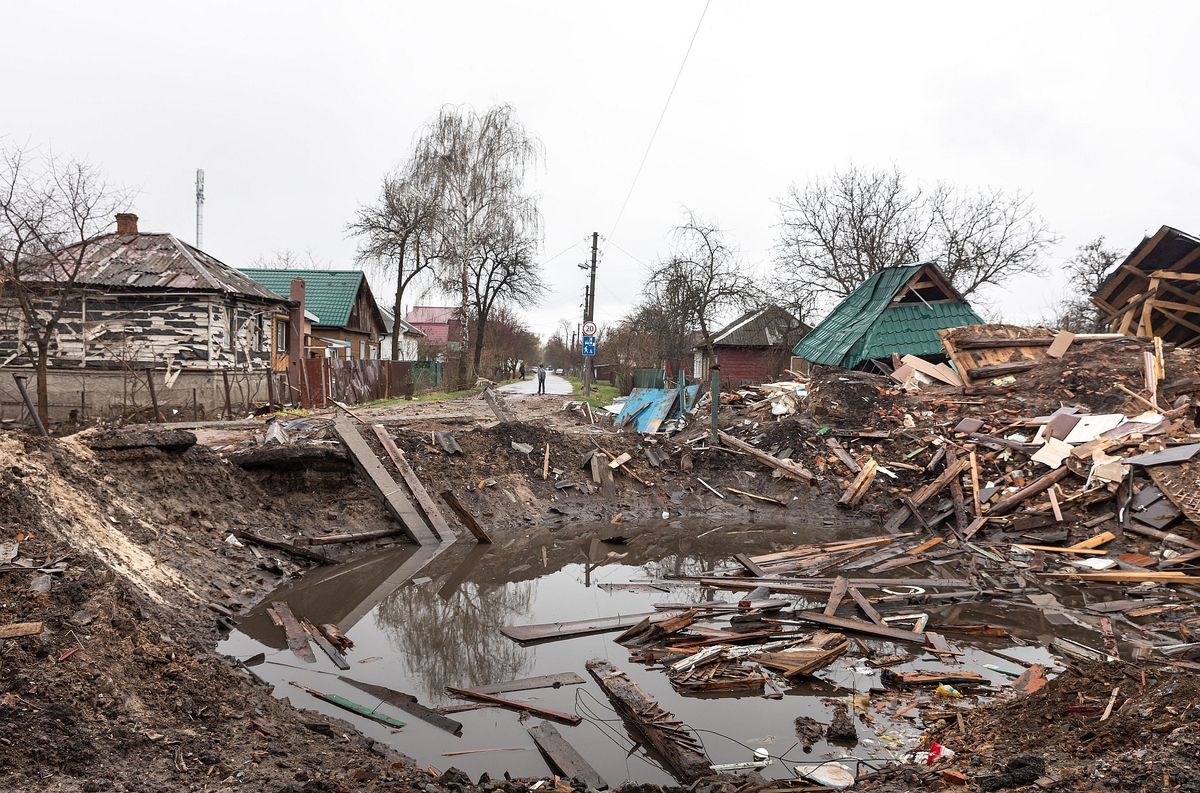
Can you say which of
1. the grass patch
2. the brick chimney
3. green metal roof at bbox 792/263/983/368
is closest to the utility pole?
the grass patch

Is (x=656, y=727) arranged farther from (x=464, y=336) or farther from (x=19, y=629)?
(x=464, y=336)

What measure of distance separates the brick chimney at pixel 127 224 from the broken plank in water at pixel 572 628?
20.3 meters

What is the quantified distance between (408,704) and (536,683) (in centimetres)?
102

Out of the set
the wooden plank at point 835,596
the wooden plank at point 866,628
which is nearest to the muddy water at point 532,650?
the wooden plank at point 866,628

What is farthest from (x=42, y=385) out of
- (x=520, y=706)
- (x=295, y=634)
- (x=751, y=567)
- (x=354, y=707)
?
(x=751, y=567)

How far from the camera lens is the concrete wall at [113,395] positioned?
15.4m

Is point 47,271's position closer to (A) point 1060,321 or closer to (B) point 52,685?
(B) point 52,685

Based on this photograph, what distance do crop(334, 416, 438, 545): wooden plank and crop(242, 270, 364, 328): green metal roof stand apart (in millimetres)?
23383

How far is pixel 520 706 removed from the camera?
5238 millimetres

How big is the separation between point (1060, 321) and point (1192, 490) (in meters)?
30.6

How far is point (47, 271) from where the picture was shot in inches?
652

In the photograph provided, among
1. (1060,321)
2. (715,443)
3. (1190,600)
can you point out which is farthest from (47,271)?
(1060,321)

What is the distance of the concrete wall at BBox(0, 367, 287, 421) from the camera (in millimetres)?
15445

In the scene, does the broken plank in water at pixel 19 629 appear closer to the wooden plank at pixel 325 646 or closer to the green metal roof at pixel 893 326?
the wooden plank at pixel 325 646
